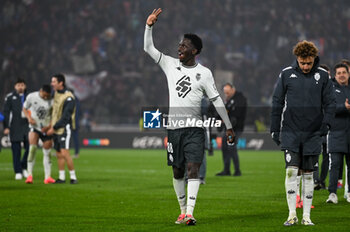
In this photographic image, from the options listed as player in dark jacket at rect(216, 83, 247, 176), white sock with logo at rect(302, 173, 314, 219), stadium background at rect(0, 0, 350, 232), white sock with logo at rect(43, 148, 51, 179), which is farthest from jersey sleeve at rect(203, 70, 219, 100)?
stadium background at rect(0, 0, 350, 232)

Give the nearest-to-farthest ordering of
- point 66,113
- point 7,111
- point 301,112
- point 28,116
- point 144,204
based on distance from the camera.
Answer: point 301,112
point 144,204
point 66,113
point 28,116
point 7,111

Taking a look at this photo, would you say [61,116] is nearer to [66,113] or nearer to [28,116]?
[66,113]

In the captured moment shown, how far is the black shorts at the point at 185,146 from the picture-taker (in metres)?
8.41

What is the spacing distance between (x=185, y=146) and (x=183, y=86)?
0.77 metres

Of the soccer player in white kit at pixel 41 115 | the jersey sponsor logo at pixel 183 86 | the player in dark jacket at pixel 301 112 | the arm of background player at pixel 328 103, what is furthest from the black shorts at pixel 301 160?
the soccer player in white kit at pixel 41 115

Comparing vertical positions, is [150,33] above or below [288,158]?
above

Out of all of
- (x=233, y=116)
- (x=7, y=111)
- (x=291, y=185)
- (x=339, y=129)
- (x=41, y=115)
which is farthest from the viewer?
(x=233, y=116)

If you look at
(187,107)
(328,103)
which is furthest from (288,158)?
(187,107)

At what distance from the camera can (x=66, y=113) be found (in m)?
14.8

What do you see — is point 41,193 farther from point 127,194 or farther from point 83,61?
point 83,61

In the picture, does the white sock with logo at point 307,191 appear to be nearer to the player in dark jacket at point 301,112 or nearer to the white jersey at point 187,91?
the player in dark jacket at point 301,112

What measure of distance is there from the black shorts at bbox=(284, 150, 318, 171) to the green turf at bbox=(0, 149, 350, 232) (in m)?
0.76

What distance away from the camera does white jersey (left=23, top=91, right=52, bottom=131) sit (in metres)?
15.6

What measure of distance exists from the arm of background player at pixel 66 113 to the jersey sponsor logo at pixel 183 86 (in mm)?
6849
